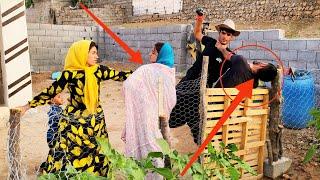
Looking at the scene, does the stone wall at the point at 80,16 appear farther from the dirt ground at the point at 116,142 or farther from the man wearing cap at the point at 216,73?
the man wearing cap at the point at 216,73

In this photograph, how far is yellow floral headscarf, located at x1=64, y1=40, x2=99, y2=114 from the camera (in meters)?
3.06

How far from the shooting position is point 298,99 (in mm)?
5391

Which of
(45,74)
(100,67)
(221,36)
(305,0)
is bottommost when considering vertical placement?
(45,74)

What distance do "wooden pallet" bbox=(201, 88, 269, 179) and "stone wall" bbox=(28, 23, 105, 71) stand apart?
Result: 8945mm

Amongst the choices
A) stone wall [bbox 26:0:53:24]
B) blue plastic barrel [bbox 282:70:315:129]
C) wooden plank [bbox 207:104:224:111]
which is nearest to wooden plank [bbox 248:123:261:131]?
wooden plank [bbox 207:104:224:111]

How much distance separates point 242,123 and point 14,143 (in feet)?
6.59

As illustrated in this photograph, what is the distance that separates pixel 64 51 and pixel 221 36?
9083 mm

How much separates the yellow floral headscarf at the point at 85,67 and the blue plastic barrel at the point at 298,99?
328 centimetres

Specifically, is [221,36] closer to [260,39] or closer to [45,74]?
[260,39]

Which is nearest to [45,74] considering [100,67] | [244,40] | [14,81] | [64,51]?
[64,51]

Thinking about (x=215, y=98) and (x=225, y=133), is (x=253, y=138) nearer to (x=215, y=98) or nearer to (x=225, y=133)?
(x=225, y=133)

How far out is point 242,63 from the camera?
353cm

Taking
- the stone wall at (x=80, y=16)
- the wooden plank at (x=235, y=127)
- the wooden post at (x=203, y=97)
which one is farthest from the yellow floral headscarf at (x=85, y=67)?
the stone wall at (x=80, y=16)

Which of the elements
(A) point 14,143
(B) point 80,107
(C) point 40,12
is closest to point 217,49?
(B) point 80,107
